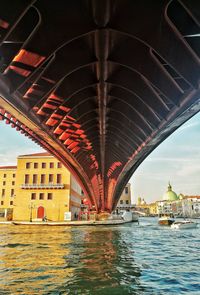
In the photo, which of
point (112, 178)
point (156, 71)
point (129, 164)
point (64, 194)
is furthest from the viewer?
point (64, 194)

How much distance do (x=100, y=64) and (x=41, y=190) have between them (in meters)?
48.9

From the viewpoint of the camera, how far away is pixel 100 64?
32.7 feet

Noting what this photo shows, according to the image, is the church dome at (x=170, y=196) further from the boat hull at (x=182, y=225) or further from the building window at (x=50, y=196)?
the boat hull at (x=182, y=225)

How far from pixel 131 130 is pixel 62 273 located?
10056mm

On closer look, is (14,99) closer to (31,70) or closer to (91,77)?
(31,70)

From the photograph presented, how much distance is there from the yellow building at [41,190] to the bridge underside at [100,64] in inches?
1557

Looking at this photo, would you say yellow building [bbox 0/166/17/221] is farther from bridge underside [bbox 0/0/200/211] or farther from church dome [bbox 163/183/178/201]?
church dome [bbox 163/183/178/201]

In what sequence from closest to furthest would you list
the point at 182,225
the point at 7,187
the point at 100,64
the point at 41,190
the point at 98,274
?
1. the point at 100,64
2. the point at 98,274
3. the point at 182,225
4. the point at 41,190
5. the point at 7,187

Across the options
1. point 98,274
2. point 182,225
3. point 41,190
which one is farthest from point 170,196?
point 98,274

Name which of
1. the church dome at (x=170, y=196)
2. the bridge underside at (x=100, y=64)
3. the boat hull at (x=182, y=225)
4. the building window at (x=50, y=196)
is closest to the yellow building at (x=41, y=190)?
the building window at (x=50, y=196)

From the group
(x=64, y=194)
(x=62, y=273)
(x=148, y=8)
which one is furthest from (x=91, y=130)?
(x=64, y=194)

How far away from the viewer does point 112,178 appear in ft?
120

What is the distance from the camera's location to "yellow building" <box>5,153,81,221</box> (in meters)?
54.5

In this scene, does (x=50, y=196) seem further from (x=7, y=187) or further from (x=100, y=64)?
(x=100, y=64)
